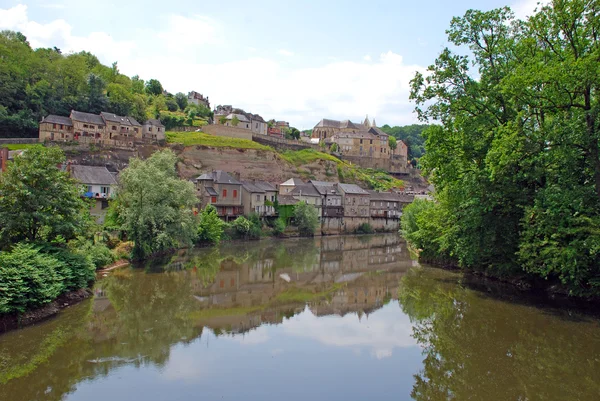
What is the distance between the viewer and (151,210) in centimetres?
3244

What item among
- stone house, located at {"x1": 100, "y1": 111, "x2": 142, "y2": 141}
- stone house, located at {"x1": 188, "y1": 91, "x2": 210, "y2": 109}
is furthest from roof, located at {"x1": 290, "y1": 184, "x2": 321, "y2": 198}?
stone house, located at {"x1": 188, "y1": 91, "x2": 210, "y2": 109}

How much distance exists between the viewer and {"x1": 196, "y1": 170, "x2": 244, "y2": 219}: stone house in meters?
52.9

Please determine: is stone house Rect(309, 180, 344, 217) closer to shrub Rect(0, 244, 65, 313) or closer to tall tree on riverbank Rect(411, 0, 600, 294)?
tall tree on riverbank Rect(411, 0, 600, 294)

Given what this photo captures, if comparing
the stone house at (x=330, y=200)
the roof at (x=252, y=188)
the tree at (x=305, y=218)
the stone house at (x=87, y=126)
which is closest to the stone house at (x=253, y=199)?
the roof at (x=252, y=188)

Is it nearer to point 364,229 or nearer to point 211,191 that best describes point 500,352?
point 211,191

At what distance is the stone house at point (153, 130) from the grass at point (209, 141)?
1177 millimetres

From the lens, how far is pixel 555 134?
19.5m

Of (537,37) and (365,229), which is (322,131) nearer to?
(365,229)

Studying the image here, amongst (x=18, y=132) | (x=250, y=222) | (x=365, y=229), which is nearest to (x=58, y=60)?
(x=18, y=132)

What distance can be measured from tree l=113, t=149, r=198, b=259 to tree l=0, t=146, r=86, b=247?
9.54 metres

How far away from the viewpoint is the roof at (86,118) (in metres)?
62.2

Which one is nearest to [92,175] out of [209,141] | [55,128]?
[55,128]

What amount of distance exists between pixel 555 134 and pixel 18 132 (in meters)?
62.1

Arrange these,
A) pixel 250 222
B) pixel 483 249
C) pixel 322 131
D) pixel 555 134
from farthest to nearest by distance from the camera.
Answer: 1. pixel 322 131
2. pixel 250 222
3. pixel 483 249
4. pixel 555 134
